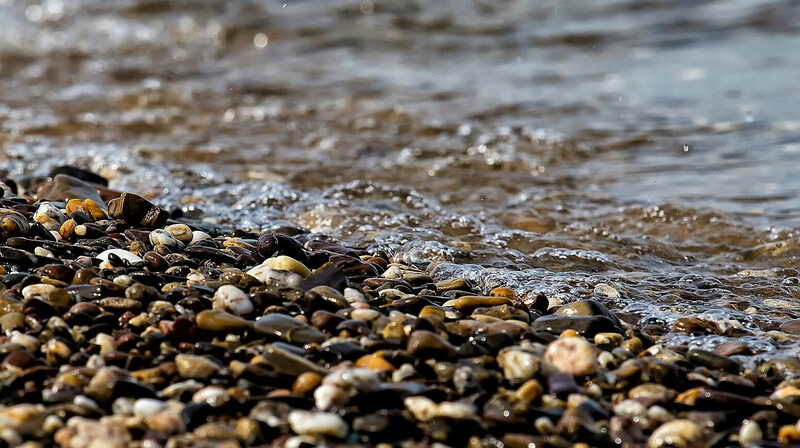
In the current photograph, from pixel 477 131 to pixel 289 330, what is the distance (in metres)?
4.09

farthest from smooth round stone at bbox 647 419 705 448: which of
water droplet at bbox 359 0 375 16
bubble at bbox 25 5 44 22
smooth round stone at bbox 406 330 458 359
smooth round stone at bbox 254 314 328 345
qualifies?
bubble at bbox 25 5 44 22

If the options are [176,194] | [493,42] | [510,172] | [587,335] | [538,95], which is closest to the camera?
[587,335]

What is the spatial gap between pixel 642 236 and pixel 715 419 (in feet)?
7.17

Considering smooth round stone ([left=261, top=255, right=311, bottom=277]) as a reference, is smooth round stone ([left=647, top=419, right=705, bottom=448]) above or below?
below

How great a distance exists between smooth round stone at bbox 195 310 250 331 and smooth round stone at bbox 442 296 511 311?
76 cm

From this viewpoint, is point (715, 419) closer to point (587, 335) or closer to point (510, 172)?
point (587, 335)

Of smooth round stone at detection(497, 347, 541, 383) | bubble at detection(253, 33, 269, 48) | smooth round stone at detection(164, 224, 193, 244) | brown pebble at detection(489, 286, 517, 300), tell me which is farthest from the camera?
bubble at detection(253, 33, 269, 48)

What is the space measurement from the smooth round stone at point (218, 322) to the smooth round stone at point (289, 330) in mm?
53

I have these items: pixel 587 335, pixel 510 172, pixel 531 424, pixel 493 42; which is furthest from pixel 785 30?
pixel 531 424

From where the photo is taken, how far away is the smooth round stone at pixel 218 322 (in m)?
2.53

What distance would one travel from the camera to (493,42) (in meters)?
9.55

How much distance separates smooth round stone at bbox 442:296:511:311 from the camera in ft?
9.55

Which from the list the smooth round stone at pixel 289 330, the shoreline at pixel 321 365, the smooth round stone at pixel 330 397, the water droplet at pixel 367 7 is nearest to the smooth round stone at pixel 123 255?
the shoreline at pixel 321 365

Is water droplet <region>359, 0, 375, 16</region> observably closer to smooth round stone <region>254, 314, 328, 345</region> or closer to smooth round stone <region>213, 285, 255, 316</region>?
smooth round stone <region>213, 285, 255, 316</region>
